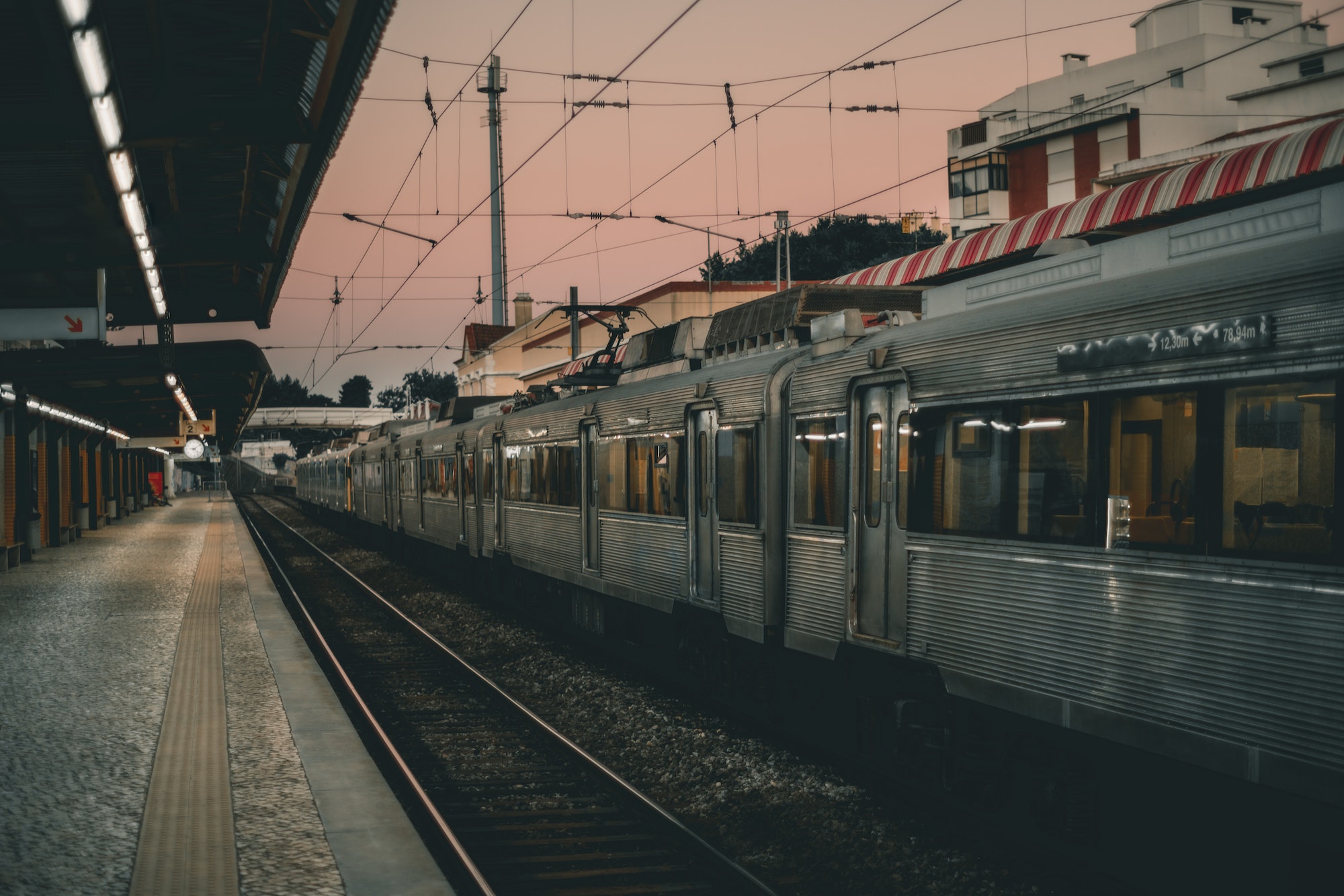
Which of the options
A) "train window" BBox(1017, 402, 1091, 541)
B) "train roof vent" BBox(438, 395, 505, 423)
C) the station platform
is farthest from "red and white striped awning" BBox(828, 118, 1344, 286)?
"train roof vent" BBox(438, 395, 505, 423)

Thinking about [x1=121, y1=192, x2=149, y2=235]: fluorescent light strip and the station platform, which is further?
[x1=121, y1=192, x2=149, y2=235]: fluorescent light strip

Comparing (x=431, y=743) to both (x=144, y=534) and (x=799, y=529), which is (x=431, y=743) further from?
(x=144, y=534)

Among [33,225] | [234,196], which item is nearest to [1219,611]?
[234,196]

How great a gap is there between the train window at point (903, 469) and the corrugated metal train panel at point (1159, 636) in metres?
0.47

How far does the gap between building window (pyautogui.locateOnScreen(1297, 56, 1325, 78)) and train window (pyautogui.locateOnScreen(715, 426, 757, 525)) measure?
39.5 meters

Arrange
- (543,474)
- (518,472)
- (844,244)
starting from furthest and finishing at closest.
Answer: (844,244)
(518,472)
(543,474)

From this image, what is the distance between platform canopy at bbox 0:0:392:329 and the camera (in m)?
8.75

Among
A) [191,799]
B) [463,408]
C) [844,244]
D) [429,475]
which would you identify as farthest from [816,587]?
[844,244]

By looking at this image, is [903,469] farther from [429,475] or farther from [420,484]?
[420,484]

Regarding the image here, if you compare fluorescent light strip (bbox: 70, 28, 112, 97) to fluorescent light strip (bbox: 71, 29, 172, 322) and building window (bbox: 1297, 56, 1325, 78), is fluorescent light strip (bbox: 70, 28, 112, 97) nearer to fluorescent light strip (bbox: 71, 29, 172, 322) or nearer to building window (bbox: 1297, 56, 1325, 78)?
fluorescent light strip (bbox: 71, 29, 172, 322)

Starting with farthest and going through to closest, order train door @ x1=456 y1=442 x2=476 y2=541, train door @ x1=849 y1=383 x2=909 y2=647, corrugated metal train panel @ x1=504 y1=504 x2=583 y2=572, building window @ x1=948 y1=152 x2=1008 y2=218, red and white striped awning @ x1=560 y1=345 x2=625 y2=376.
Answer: building window @ x1=948 y1=152 x2=1008 y2=218 → train door @ x1=456 y1=442 x2=476 y2=541 → red and white striped awning @ x1=560 y1=345 x2=625 y2=376 → corrugated metal train panel @ x1=504 y1=504 x2=583 y2=572 → train door @ x1=849 y1=383 x2=909 y2=647

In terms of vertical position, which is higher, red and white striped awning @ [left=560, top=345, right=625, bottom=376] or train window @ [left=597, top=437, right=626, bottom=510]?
red and white striped awning @ [left=560, top=345, right=625, bottom=376]

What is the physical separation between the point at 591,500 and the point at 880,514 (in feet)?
21.7

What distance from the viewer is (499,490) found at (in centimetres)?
1892
